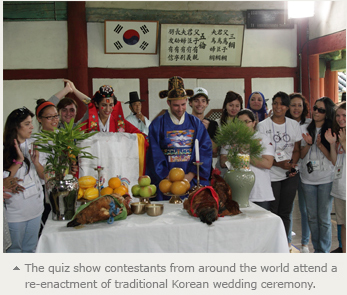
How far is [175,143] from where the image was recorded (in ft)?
7.98

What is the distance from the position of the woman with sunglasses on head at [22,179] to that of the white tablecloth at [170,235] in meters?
0.50

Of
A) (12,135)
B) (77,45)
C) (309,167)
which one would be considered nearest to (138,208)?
(12,135)

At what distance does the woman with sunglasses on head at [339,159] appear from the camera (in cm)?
234

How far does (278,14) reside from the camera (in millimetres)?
5363

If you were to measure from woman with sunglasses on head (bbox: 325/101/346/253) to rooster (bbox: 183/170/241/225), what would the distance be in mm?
1129

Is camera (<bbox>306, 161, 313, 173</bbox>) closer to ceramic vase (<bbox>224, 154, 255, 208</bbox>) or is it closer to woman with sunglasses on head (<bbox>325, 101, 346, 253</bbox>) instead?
woman with sunglasses on head (<bbox>325, 101, 346, 253</bbox>)

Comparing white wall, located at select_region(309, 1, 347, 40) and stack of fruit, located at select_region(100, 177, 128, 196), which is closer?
stack of fruit, located at select_region(100, 177, 128, 196)

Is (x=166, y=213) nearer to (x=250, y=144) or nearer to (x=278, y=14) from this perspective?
(x=250, y=144)

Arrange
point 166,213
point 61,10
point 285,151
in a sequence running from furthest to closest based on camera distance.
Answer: point 61,10 → point 285,151 → point 166,213

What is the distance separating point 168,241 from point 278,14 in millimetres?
4873

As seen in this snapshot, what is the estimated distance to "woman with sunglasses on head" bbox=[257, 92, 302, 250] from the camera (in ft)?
8.63

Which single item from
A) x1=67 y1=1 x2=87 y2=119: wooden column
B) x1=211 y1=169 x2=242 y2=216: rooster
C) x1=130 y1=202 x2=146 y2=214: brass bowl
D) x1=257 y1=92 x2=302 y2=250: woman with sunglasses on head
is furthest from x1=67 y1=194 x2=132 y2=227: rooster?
x1=67 y1=1 x2=87 y2=119: wooden column
